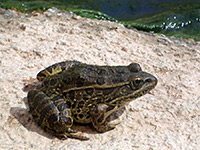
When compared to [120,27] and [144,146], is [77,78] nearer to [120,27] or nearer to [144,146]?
[144,146]

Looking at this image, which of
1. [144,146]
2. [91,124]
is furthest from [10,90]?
[144,146]

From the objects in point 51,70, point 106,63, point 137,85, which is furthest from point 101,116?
point 106,63

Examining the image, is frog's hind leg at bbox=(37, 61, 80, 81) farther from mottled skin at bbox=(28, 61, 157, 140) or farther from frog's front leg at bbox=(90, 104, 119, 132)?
frog's front leg at bbox=(90, 104, 119, 132)

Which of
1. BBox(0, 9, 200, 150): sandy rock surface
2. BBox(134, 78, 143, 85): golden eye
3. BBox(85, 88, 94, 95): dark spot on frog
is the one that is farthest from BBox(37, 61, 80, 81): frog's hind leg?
BBox(134, 78, 143, 85): golden eye

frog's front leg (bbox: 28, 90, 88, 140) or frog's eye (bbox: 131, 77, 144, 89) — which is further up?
frog's eye (bbox: 131, 77, 144, 89)

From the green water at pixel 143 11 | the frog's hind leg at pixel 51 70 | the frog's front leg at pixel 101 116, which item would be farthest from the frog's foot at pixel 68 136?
the green water at pixel 143 11

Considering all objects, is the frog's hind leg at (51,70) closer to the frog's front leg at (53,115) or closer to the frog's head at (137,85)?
the frog's front leg at (53,115)

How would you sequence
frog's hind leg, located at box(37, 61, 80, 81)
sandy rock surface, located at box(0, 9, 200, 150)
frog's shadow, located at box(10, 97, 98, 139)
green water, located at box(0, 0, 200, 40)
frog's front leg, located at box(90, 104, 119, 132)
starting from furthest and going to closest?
green water, located at box(0, 0, 200, 40) < frog's hind leg, located at box(37, 61, 80, 81) < frog's front leg, located at box(90, 104, 119, 132) < frog's shadow, located at box(10, 97, 98, 139) < sandy rock surface, located at box(0, 9, 200, 150)
